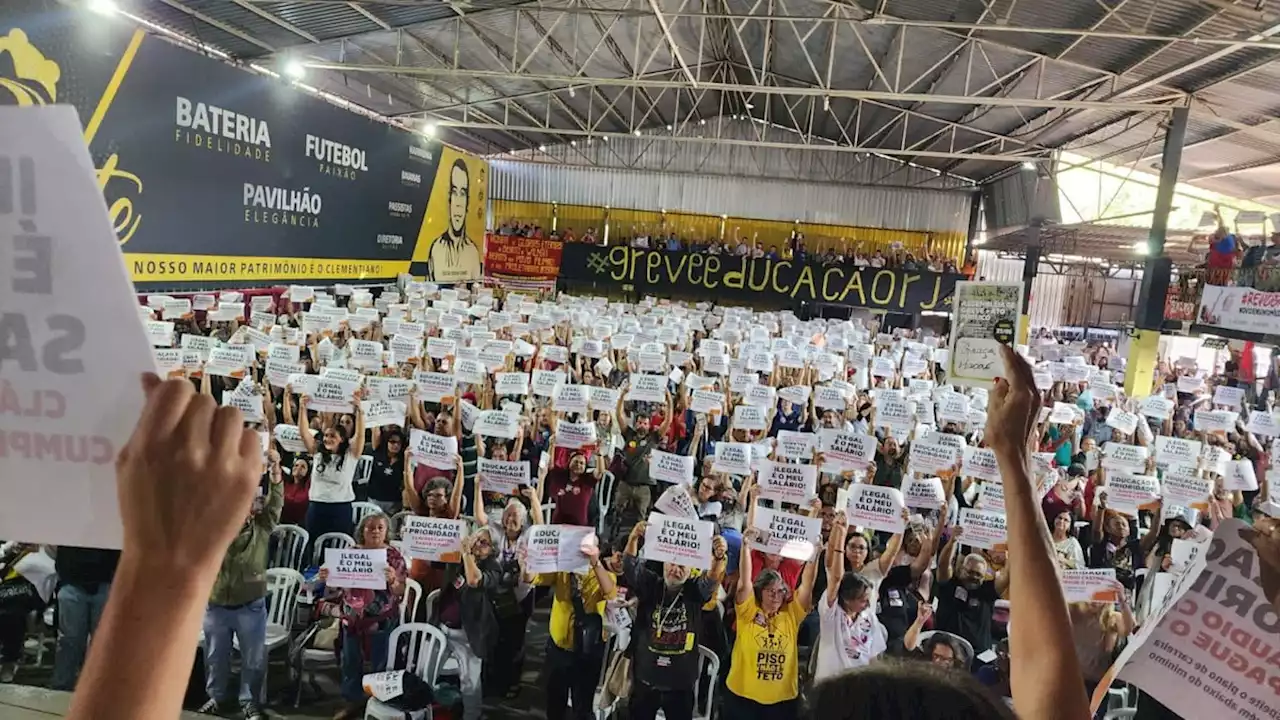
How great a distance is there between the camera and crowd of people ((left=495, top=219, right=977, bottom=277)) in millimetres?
22297

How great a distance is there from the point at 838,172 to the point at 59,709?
27.1 metres

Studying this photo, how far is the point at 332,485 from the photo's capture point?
609 centimetres

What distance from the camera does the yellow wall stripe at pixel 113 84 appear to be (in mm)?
10825

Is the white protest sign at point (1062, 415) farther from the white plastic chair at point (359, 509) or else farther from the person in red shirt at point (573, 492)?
the white plastic chair at point (359, 509)

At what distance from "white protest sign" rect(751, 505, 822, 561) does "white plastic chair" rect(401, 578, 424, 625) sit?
7.23 feet

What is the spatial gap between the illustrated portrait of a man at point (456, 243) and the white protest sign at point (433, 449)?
1651cm

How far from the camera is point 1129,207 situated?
713 inches

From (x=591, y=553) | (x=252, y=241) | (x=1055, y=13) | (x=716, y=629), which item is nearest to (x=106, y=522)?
(x=591, y=553)

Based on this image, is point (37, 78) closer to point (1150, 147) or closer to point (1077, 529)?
point (1077, 529)

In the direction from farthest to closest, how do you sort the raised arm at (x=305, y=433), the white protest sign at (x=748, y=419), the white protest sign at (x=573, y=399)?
1. the white protest sign at (x=573, y=399)
2. the white protest sign at (x=748, y=419)
3. the raised arm at (x=305, y=433)

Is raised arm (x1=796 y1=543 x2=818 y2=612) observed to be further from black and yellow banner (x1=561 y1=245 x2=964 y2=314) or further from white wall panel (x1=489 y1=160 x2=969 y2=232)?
white wall panel (x1=489 y1=160 x2=969 y2=232)

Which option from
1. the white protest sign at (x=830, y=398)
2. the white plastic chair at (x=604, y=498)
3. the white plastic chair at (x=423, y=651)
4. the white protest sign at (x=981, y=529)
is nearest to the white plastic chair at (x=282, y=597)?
the white plastic chair at (x=423, y=651)

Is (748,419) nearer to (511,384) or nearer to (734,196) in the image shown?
(511,384)

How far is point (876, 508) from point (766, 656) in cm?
139
